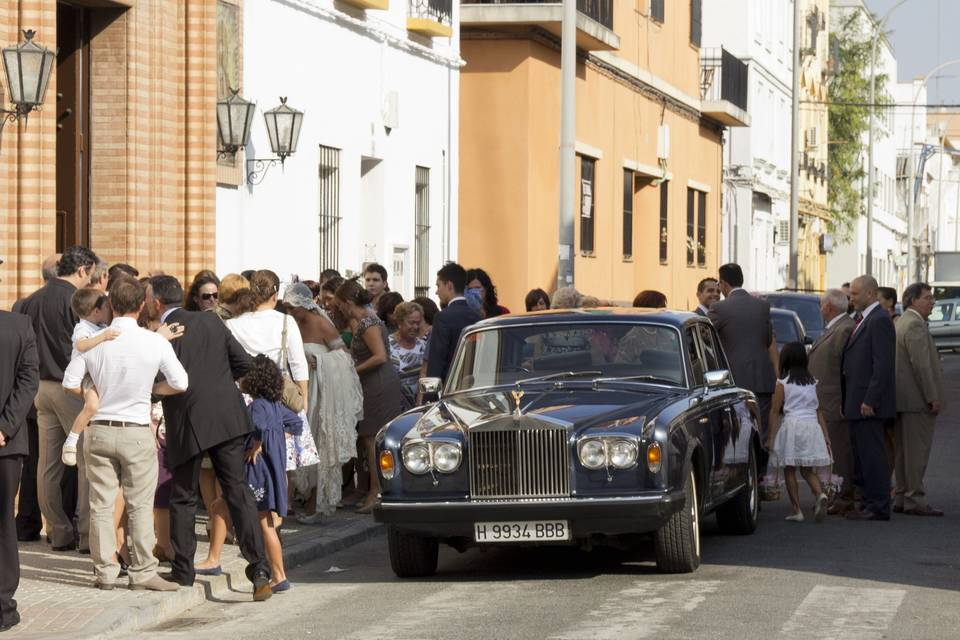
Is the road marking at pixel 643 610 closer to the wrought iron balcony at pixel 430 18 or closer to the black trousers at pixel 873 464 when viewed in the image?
the black trousers at pixel 873 464

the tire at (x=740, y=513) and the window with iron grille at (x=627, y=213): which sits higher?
the window with iron grille at (x=627, y=213)

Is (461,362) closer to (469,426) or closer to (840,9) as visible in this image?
(469,426)

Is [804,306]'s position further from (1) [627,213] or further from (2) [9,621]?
(2) [9,621]

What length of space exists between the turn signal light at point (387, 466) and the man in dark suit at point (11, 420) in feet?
8.14

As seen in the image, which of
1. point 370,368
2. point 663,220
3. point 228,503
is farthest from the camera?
point 663,220

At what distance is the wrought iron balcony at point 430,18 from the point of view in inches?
973

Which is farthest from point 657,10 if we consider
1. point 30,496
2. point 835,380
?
point 30,496

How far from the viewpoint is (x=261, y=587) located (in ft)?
35.9

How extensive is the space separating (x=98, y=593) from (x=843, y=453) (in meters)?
7.11

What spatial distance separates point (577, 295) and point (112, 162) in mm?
4523

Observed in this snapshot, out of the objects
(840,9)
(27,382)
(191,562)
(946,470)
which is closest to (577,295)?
(946,470)

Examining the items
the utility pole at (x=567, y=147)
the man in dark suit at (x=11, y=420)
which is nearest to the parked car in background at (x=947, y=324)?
the utility pole at (x=567, y=147)

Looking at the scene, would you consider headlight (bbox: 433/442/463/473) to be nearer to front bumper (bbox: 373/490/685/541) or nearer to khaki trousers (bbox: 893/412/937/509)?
front bumper (bbox: 373/490/685/541)

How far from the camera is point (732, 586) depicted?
36.3 feet
